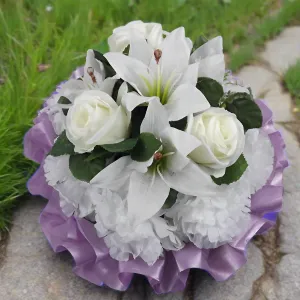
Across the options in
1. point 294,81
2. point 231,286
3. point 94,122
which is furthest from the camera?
point 294,81

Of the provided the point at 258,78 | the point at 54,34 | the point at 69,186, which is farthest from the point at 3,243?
the point at 258,78

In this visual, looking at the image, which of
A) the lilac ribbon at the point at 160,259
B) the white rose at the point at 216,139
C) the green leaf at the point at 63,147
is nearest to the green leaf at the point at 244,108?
Answer: the white rose at the point at 216,139

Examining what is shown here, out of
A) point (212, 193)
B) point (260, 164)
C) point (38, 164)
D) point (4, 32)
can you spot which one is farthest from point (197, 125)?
point (4, 32)

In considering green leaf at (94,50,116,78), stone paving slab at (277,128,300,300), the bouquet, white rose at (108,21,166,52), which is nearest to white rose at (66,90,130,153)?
the bouquet

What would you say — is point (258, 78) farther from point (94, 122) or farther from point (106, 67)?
point (94, 122)

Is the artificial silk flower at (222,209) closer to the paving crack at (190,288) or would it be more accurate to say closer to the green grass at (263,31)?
the paving crack at (190,288)

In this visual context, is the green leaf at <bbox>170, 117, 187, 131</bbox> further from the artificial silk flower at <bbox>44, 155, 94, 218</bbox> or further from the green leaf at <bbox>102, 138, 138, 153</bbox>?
the artificial silk flower at <bbox>44, 155, 94, 218</bbox>

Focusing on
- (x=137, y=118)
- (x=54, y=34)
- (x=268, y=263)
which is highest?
(x=137, y=118)
